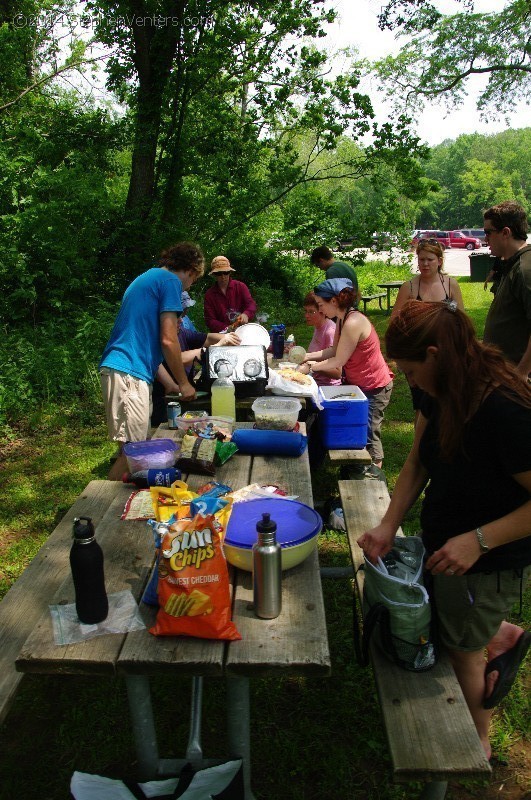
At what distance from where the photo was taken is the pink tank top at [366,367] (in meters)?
4.42

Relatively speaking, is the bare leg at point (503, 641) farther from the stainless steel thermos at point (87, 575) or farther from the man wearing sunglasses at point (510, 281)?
the man wearing sunglasses at point (510, 281)

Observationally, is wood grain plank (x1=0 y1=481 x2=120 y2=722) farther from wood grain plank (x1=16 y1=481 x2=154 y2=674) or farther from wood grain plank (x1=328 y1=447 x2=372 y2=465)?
wood grain plank (x1=328 y1=447 x2=372 y2=465)

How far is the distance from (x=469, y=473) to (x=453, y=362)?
354mm

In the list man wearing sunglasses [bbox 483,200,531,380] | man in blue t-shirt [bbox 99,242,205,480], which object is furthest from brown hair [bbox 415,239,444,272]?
man in blue t-shirt [bbox 99,242,205,480]

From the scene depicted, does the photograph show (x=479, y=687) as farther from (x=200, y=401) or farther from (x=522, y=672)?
(x=200, y=401)

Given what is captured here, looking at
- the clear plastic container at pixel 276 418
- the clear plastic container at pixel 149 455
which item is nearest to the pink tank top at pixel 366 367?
the clear plastic container at pixel 276 418

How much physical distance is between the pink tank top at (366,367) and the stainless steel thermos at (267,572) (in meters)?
2.72

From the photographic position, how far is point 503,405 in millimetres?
1776

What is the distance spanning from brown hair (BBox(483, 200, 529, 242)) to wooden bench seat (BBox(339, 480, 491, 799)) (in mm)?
2748

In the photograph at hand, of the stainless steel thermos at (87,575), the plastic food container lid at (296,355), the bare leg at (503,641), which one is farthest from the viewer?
the plastic food container lid at (296,355)

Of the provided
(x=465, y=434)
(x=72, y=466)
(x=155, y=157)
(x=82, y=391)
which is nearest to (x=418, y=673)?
(x=465, y=434)

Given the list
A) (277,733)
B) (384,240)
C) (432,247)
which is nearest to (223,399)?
(277,733)

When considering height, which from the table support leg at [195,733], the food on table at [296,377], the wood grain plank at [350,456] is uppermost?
the food on table at [296,377]

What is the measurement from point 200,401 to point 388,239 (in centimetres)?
797
